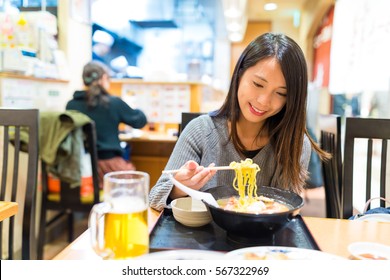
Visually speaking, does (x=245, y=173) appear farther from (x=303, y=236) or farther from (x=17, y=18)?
(x=17, y=18)

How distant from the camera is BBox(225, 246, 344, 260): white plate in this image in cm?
58

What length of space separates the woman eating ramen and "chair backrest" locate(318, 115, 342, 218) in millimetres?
514

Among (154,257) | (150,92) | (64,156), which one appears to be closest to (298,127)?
(154,257)

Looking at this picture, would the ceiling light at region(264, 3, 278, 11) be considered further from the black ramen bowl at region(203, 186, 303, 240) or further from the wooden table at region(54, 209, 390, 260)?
the black ramen bowl at region(203, 186, 303, 240)

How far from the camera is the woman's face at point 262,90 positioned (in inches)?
37.4

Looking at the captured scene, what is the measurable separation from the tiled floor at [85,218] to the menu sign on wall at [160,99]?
1057 millimetres

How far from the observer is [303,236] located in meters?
0.72

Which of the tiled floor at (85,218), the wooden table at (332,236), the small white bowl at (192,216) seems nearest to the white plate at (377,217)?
the wooden table at (332,236)

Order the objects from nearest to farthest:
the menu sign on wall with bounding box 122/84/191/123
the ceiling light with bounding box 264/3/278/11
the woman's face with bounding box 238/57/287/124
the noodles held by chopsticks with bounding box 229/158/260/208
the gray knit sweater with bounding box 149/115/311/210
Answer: the noodles held by chopsticks with bounding box 229/158/260/208 → the woman's face with bounding box 238/57/287/124 → the gray knit sweater with bounding box 149/115/311/210 → the menu sign on wall with bounding box 122/84/191/123 → the ceiling light with bounding box 264/3/278/11

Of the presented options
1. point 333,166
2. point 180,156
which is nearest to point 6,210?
point 180,156

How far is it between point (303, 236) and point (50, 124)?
1580mm

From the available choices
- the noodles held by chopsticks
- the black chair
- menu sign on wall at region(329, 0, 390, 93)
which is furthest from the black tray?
menu sign on wall at region(329, 0, 390, 93)

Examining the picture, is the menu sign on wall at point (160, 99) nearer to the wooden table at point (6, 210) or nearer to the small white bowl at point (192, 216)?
the wooden table at point (6, 210)

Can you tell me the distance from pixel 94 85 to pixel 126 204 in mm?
1859
